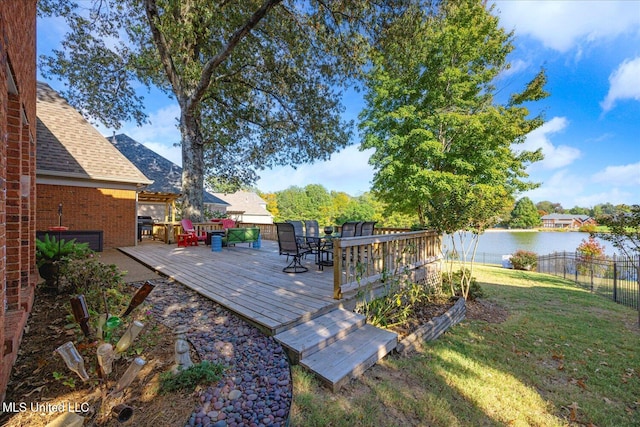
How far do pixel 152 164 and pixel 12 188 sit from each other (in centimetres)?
1660

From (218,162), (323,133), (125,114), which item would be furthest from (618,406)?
(125,114)

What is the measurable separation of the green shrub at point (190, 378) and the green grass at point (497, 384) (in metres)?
0.79

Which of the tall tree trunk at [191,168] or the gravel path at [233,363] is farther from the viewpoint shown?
the tall tree trunk at [191,168]

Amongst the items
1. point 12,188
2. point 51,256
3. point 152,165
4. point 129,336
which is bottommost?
point 129,336

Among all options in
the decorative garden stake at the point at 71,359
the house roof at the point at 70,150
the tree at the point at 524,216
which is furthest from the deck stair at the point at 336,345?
the tree at the point at 524,216

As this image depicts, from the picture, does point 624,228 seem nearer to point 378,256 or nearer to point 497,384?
point 497,384

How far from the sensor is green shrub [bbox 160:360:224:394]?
2.21 meters

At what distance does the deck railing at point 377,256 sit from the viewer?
13.6ft

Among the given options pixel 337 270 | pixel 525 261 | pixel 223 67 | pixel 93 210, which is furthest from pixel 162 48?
pixel 525 261

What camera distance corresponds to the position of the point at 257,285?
4.95 meters

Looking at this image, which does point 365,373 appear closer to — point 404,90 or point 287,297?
point 287,297

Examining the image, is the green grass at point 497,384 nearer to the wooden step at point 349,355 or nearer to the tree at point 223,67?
the wooden step at point 349,355

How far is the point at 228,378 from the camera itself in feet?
7.95

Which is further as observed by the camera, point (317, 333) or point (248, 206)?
point (248, 206)
